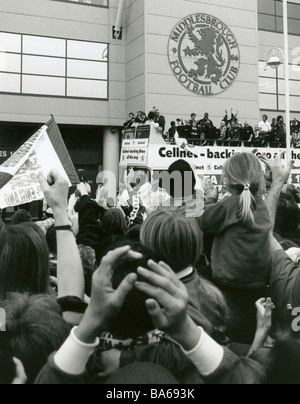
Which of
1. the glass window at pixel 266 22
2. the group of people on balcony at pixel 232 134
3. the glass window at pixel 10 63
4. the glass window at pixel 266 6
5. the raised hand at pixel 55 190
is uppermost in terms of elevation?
the glass window at pixel 266 6

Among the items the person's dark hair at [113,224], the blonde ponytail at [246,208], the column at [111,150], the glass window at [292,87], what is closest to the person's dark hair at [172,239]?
the blonde ponytail at [246,208]

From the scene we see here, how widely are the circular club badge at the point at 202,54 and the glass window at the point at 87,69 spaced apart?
3.04m

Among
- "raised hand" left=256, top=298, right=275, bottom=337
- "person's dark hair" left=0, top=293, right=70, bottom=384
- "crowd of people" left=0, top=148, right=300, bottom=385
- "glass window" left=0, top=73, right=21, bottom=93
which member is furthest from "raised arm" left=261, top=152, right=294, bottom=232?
"glass window" left=0, top=73, right=21, bottom=93

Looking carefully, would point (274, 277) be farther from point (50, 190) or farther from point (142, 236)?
point (50, 190)

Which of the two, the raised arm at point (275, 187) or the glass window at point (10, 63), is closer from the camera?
the raised arm at point (275, 187)

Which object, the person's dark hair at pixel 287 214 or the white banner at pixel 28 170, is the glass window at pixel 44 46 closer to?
the white banner at pixel 28 170

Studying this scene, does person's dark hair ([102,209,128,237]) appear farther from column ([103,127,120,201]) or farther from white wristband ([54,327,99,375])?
column ([103,127,120,201])

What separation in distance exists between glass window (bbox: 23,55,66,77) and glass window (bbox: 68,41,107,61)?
23.6 inches

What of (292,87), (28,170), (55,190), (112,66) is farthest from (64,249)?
(292,87)

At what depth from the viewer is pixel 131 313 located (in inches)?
60.7

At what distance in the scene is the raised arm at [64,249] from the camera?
209cm

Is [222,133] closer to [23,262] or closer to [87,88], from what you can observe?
[87,88]

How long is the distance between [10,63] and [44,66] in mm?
1362

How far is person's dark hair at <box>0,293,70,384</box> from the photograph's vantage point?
159 centimetres
